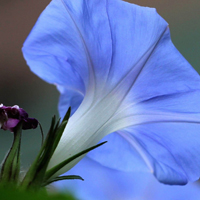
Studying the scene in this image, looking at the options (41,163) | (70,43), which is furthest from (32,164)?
(70,43)

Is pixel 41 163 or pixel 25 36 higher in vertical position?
pixel 41 163

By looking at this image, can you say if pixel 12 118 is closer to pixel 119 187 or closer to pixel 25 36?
pixel 119 187

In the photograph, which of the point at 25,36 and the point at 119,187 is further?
the point at 25,36

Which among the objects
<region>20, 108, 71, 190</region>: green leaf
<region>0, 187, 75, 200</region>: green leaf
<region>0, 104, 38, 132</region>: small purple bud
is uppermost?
<region>0, 187, 75, 200</region>: green leaf

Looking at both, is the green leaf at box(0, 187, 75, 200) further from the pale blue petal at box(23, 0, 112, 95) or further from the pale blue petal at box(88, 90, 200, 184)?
the pale blue petal at box(88, 90, 200, 184)

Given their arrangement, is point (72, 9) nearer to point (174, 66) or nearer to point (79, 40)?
point (79, 40)

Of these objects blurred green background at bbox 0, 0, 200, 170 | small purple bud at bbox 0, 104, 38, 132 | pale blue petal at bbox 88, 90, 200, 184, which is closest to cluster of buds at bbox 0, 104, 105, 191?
small purple bud at bbox 0, 104, 38, 132
